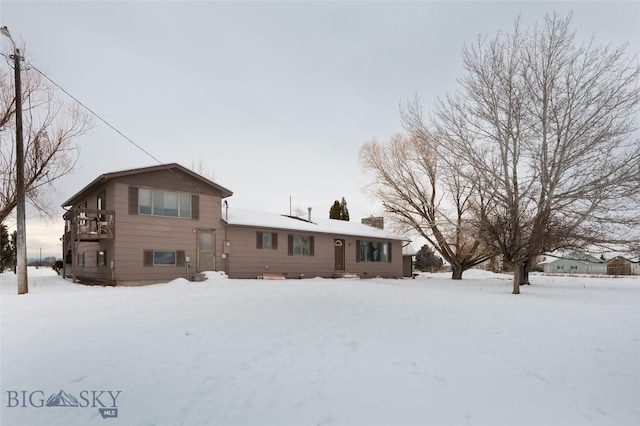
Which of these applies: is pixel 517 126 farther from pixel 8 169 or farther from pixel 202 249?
pixel 8 169

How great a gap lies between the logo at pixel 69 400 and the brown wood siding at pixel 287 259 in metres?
13.7

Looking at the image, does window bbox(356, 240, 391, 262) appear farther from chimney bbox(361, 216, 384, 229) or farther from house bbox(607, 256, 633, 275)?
house bbox(607, 256, 633, 275)

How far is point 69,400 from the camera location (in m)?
4.20

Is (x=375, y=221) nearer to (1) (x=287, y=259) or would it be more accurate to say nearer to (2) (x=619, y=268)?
(1) (x=287, y=259)

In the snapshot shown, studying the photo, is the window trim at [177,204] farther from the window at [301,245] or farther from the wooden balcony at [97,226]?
the window at [301,245]

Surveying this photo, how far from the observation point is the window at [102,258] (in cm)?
1565

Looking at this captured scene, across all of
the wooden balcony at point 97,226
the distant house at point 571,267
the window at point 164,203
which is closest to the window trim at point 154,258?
the wooden balcony at point 97,226

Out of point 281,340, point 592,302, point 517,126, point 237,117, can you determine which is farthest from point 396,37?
point 281,340

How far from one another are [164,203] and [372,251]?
14310mm

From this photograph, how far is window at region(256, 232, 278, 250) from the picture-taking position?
62.7 feet

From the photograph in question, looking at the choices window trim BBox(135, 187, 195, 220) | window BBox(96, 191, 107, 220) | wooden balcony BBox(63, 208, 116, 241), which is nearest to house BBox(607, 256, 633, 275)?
window trim BBox(135, 187, 195, 220)

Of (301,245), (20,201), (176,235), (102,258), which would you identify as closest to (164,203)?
(176,235)

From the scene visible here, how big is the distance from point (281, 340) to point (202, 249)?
1208 cm

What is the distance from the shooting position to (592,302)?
38.6 ft
